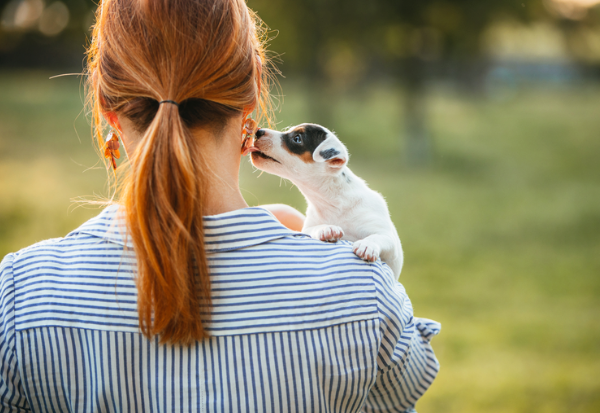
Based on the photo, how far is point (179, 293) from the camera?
1.12 m

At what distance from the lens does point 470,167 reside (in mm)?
12781

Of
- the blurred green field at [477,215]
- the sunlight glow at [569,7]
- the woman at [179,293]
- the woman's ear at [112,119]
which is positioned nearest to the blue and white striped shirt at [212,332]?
the woman at [179,293]

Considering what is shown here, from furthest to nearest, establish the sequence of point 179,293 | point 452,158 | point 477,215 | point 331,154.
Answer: point 452,158, point 477,215, point 331,154, point 179,293

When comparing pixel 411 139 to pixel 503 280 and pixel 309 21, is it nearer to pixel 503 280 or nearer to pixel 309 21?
pixel 309 21

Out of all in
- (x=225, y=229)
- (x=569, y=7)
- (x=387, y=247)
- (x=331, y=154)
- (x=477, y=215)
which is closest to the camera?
(x=225, y=229)

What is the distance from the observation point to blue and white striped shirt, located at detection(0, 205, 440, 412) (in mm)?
1127

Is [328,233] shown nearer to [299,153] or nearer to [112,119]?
[299,153]

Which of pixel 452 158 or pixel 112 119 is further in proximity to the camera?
pixel 452 158

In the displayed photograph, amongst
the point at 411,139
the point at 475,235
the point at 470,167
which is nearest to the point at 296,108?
the point at 411,139

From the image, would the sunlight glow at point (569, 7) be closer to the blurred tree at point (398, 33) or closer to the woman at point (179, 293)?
the blurred tree at point (398, 33)

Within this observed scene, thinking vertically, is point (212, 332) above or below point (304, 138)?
below

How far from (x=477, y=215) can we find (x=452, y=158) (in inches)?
174

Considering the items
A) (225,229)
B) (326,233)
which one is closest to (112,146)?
(225,229)

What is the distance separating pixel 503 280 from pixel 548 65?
18.0 m
